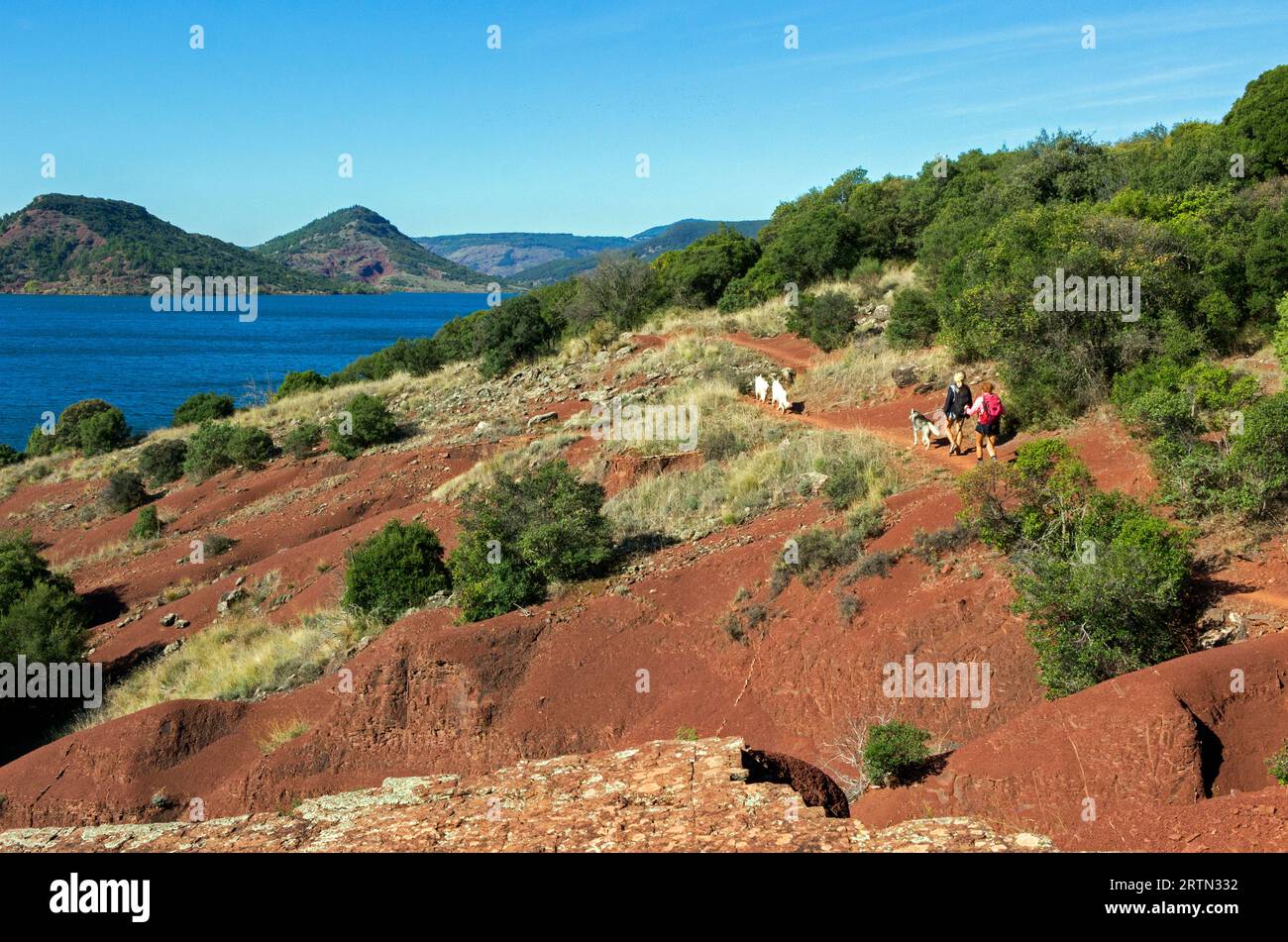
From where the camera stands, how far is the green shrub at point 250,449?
2762cm

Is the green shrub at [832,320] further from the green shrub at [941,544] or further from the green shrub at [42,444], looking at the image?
the green shrub at [42,444]

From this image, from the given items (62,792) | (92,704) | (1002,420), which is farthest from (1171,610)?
(92,704)

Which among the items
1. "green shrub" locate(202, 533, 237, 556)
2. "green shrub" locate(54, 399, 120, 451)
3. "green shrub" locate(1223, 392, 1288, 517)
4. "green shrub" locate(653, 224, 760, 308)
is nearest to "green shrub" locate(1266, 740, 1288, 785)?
"green shrub" locate(1223, 392, 1288, 517)

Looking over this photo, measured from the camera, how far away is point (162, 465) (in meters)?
29.2

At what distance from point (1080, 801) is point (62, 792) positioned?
421 inches

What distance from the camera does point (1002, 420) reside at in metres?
15.4

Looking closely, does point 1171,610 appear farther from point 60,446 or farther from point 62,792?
point 60,446

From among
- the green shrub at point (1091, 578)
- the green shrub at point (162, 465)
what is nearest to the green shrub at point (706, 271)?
the green shrub at point (162, 465)

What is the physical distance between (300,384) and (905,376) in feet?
99.7

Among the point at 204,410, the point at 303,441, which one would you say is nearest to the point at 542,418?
the point at 303,441

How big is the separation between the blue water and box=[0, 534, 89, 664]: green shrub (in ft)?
106

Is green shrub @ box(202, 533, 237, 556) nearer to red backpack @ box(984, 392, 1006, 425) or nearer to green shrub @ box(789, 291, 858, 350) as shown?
green shrub @ box(789, 291, 858, 350)

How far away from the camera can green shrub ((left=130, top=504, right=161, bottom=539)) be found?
2373 cm

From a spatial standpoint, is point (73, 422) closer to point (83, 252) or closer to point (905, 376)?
point (905, 376)
